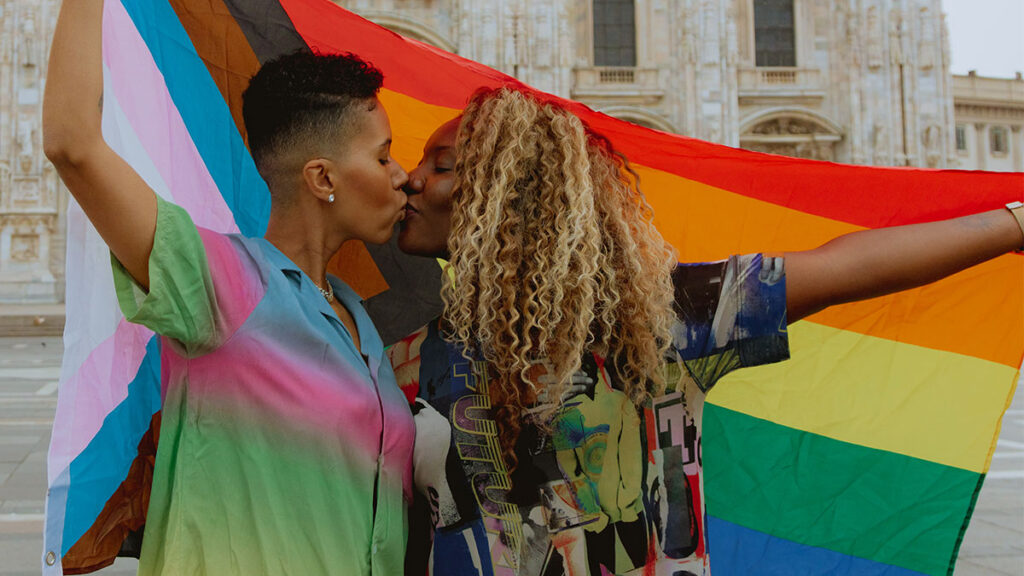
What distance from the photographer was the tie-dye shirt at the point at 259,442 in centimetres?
151

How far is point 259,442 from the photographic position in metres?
1.55

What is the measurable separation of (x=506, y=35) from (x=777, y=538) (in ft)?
76.1

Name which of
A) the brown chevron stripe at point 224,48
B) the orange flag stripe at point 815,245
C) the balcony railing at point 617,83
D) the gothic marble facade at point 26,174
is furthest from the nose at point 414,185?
the gothic marble facade at point 26,174

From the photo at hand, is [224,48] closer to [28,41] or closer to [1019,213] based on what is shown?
[1019,213]

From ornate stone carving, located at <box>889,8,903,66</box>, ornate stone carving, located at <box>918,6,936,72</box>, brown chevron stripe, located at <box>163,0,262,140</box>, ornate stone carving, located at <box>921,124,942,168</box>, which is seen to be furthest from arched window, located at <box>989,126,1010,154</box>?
brown chevron stripe, located at <box>163,0,262,140</box>

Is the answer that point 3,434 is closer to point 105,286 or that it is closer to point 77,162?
point 105,286

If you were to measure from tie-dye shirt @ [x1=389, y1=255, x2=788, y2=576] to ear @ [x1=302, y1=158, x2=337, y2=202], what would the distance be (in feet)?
1.33

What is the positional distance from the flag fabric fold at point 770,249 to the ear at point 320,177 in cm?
51

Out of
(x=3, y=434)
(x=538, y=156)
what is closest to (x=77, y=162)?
(x=538, y=156)

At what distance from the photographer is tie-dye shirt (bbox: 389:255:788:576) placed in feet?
5.41

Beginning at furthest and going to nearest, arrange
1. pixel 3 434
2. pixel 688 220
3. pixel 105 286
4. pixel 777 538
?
1. pixel 3 434
2. pixel 688 220
3. pixel 777 538
4. pixel 105 286

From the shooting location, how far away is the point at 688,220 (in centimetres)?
294

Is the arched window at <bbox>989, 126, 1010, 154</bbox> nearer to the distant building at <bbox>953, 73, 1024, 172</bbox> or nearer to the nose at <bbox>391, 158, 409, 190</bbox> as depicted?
the distant building at <bbox>953, 73, 1024, 172</bbox>

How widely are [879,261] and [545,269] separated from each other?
68cm
